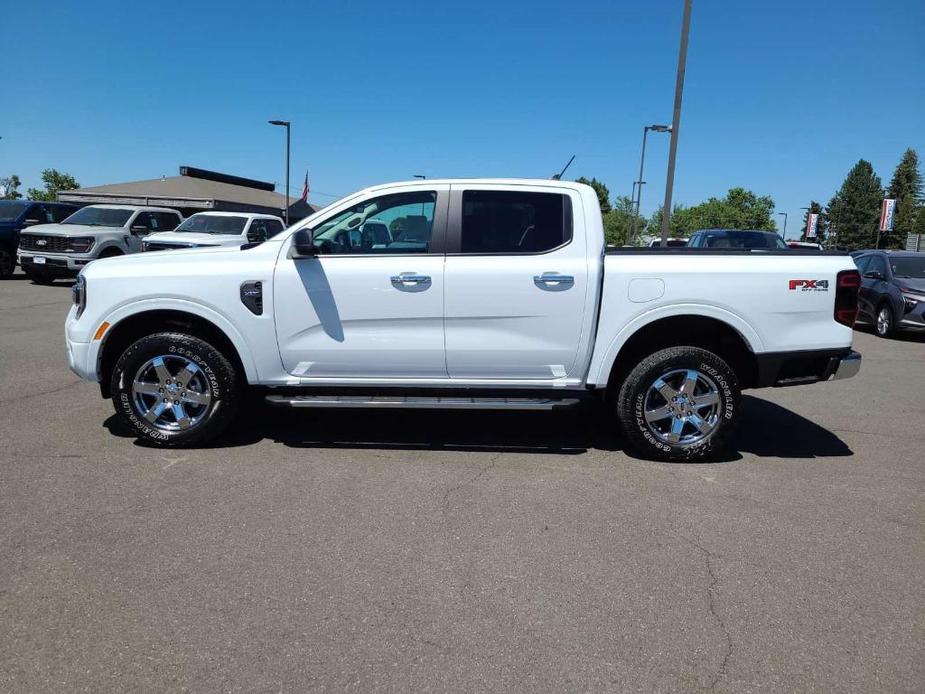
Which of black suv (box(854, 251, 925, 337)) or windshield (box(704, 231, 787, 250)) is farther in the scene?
windshield (box(704, 231, 787, 250))

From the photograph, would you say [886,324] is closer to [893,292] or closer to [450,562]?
[893,292]

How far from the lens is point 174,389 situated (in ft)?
16.1

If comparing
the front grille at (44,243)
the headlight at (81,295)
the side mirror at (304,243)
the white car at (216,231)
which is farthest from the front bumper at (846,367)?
the front grille at (44,243)

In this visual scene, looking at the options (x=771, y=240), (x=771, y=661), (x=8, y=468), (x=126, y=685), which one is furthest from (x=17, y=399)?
(x=771, y=240)

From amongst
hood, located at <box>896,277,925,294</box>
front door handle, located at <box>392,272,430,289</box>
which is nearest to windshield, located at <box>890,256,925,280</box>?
hood, located at <box>896,277,925,294</box>

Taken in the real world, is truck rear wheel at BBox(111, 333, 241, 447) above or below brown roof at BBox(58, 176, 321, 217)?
below

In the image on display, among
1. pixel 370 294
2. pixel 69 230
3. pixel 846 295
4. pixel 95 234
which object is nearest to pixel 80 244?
pixel 95 234

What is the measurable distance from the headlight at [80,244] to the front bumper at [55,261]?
0.14m

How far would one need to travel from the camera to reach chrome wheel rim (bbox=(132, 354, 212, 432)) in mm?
4879

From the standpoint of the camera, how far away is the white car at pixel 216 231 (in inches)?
580

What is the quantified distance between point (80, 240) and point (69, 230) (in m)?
0.51

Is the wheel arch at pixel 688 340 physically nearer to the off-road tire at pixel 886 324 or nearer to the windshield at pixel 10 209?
the off-road tire at pixel 886 324

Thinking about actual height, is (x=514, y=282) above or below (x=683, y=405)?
above

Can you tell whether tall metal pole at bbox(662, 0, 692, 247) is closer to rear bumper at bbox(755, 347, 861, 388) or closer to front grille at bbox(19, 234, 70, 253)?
rear bumper at bbox(755, 347, 861, 388)
